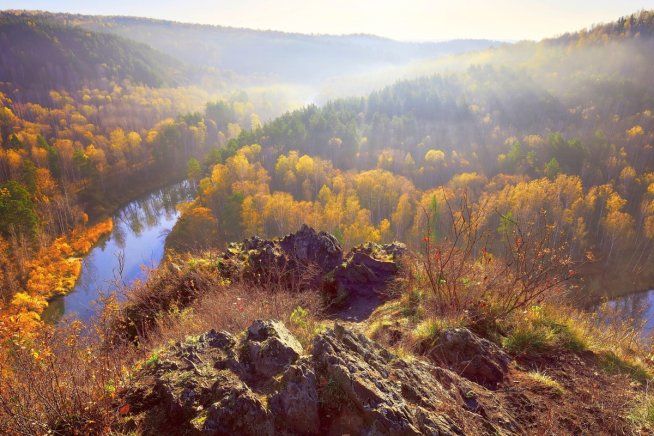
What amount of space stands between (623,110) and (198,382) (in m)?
123

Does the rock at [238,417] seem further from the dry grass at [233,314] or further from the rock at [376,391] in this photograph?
the dry grass at [233,314]

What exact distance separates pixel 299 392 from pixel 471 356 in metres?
3.77

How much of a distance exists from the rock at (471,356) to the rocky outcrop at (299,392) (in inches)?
27.3

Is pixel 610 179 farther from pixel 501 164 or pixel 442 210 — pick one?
pixel 442 210

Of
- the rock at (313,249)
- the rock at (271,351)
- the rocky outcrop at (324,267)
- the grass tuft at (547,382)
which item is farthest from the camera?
the rock at (313,249)

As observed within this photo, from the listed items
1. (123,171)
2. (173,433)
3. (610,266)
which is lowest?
(610,266)

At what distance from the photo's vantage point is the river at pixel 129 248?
3784cm

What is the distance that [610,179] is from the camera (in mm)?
67500

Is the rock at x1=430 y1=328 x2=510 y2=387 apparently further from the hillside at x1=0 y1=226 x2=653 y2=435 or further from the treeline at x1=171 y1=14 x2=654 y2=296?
the treeline at x1=171 y1=14 x2=654 y2=296

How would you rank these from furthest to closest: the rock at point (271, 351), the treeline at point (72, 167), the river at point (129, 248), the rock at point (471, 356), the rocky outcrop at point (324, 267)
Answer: the treeline at point (72, 167)
the river at point (129, 248)
the rocky outcrop at point (324, 267)
the rock at point (471, 356)
the rock at point (271, 351)

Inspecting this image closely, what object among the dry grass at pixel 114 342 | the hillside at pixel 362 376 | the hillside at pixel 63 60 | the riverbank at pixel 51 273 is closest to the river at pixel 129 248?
the riverbank at pixel 51 273

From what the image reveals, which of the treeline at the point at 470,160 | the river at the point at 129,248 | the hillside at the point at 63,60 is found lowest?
the river at the point at 129,248

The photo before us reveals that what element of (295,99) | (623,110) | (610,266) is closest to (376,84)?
(295,99)

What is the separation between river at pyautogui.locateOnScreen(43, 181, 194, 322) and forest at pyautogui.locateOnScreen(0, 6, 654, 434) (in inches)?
63.1
